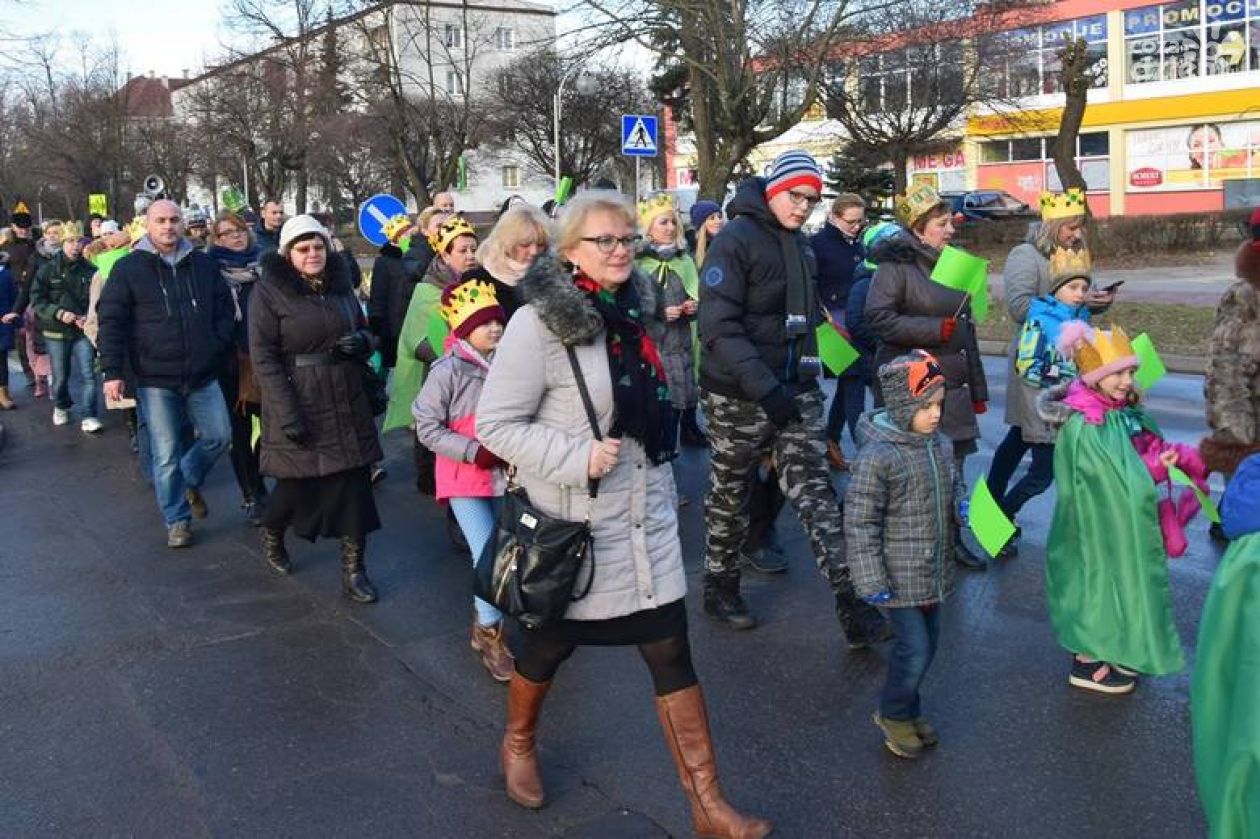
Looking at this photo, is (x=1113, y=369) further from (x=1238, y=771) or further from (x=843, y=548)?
(x=1238, y=771)

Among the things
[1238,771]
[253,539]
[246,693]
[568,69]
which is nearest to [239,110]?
[568,69]

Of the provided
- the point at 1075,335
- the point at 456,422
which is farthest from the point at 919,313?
the point at 456,422

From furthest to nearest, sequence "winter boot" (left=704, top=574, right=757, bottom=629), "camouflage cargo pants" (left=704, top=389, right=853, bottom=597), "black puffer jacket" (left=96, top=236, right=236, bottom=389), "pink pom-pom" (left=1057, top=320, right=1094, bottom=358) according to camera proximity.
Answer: "black puffer jacket" (left=96, top=236, right=236, bottom=389), "winter boot" (left=704, top=574, right=757, bottom=629), "camouflage cargo pants" (left=704, top=389, right=853, bottom=597), "pink pom-pom" (left=1057, top=320, right=1094, bottom=358)

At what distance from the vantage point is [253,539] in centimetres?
725

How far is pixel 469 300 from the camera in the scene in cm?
503

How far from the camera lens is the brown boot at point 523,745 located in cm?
371

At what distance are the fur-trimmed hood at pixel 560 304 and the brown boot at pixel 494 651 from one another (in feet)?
6.37

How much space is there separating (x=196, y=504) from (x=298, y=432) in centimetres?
264

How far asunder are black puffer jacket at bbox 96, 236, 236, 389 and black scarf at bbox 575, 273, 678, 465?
4221mm

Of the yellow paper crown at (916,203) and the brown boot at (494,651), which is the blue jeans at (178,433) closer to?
the brown boot at (494,651)

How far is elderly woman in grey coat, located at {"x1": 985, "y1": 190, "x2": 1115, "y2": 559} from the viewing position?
579cm

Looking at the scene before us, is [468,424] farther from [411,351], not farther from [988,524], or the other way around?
[988,524]

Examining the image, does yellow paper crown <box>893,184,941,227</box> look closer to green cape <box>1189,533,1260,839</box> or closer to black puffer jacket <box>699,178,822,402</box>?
black puffer jacket <box>699,178,822,402</box>

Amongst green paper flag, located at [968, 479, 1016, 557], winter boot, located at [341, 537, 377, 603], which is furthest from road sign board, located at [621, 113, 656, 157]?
green paper flag, located at [968, 479, 1016, 557]
